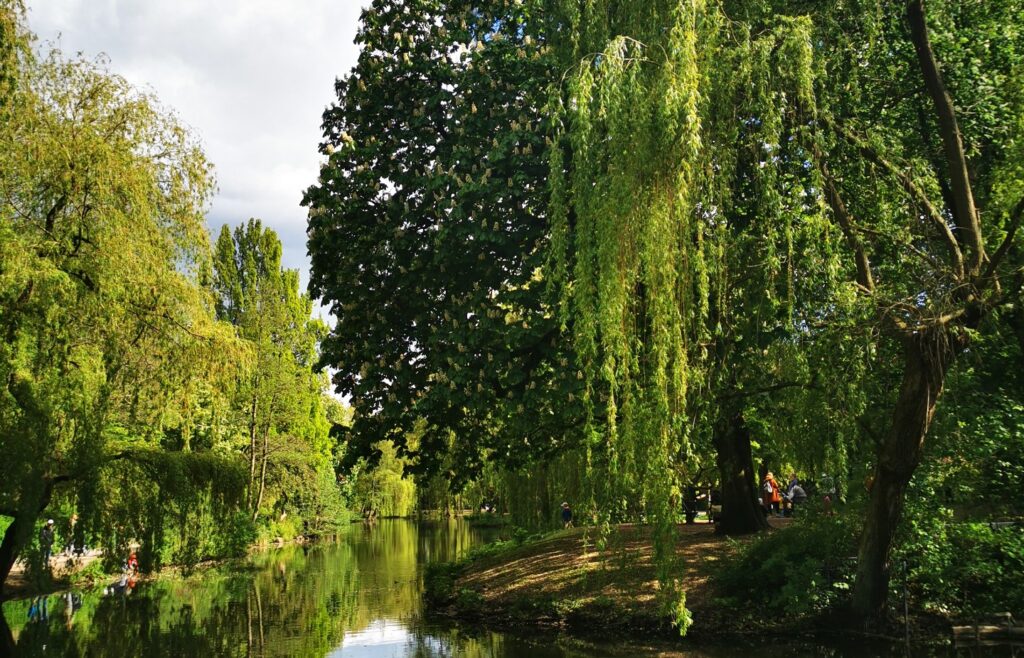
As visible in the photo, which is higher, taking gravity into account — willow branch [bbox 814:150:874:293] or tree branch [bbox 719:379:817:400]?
willow branch [bbox 814:150:874:293]

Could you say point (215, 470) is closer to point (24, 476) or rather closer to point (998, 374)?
point (24, 476)

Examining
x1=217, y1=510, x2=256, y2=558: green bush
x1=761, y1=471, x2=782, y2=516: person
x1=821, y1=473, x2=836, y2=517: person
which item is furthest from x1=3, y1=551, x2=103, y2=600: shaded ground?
x1=761, y1=471, x2=782, y2=516: person

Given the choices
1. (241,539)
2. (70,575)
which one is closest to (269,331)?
(241,539)

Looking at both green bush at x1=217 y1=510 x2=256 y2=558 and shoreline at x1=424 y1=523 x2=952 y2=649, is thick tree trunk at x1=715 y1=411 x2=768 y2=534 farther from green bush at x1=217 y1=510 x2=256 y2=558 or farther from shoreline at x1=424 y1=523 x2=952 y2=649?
green bush at x1=217 y1=510 x2=256 y2=558

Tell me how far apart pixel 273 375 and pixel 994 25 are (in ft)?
98.7

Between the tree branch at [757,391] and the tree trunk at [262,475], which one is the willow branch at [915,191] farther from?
the tree trunk at [262,475]

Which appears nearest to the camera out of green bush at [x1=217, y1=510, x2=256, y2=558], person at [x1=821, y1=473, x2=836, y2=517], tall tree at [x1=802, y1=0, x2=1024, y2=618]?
tall tree at [x1=802, y1=0, x2=1024, y2=618]

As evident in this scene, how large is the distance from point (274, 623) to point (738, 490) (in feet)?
30.9

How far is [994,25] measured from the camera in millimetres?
11031

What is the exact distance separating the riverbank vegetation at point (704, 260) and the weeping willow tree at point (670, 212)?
4 cm

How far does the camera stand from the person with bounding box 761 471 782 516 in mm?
24688

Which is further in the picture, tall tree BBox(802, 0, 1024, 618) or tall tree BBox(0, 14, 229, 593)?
tall tree BBox(0, 14, 229, 593)

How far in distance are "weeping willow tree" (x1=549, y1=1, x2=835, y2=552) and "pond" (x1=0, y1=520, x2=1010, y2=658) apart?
416 centimetres

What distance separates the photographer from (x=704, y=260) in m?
7.68
